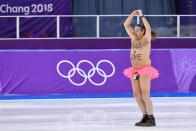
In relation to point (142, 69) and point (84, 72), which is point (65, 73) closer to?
point (84, 72)

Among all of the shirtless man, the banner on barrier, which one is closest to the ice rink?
the shirtless man

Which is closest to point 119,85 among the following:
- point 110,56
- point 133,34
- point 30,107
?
point 110,56

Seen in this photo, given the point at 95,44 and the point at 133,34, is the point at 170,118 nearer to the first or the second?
the point at 133,34

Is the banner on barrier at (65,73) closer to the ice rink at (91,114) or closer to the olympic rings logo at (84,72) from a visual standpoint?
the olympic rings logo at (84,72)

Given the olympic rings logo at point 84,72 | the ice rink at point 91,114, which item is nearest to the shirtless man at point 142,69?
the ice rink at point 91,114

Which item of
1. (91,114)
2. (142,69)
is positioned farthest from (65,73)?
(142,69)

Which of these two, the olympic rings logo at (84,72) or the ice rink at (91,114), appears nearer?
the ice rink at (91,114)

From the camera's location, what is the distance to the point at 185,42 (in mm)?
19516

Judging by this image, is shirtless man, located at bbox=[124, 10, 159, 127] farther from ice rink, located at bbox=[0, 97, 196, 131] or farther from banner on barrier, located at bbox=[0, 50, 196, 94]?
banner on barrier, located at bbox=[0, 50, 196, 94]

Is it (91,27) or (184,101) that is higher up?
(91,27)

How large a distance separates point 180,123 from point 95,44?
377 inches

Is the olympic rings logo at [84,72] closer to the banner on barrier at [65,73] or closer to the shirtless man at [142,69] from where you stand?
the banner on barrier at [65,73]

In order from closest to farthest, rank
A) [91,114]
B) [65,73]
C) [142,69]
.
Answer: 1. [142,69]
2. [91,114]
3. [65,73]

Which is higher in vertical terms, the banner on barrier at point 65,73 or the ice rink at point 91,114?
the banner on barrier at point 65,73
